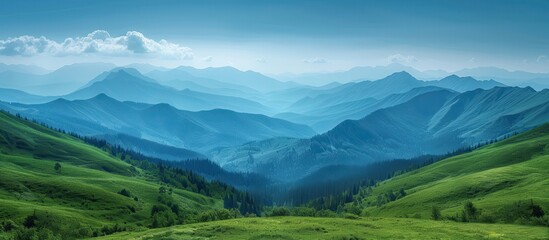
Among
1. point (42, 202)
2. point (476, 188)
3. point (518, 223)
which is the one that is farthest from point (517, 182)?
point (42, 202)

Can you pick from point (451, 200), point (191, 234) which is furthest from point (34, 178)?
point (451, 200)

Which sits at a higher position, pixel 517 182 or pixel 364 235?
pixel 517 182

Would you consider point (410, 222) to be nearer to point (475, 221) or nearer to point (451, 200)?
point (475, 221)

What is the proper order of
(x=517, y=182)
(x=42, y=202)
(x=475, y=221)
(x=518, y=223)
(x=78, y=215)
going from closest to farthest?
1. (x=518, y=223)
2. (x=475, y=221)
3. (x=78, y=215)
4. (x=42, y=202)
5. (x=517, y=182)

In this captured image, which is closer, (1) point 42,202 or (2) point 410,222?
(2) point 410,222

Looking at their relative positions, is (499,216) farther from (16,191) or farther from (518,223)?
(16,191)

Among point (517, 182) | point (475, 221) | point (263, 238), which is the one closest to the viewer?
point (263, 238)
